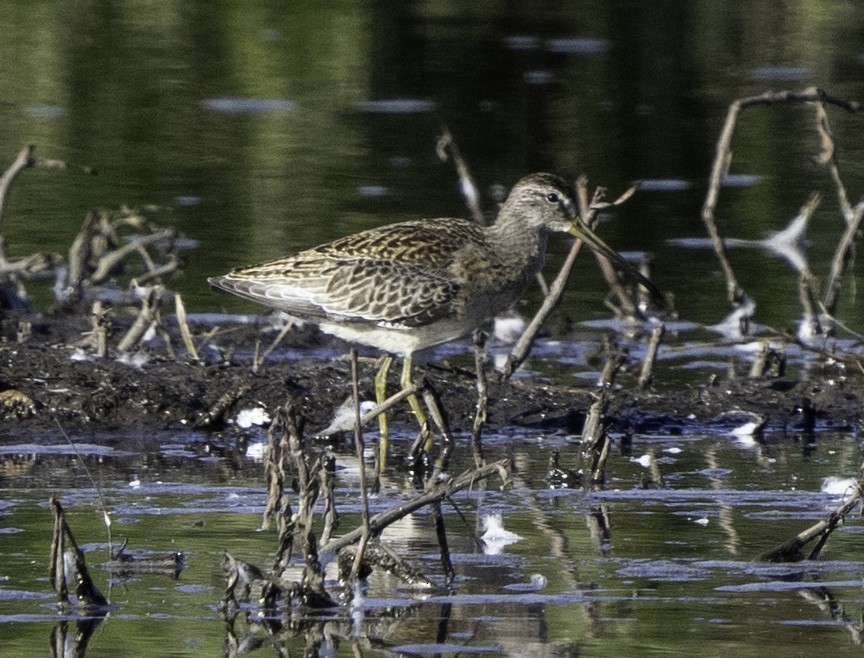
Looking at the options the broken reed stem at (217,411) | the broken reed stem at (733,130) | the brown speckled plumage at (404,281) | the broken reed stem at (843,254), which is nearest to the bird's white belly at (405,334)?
the brown speckled plumage at (404,281)

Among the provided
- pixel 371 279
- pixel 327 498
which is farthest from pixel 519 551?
pixel 371 279

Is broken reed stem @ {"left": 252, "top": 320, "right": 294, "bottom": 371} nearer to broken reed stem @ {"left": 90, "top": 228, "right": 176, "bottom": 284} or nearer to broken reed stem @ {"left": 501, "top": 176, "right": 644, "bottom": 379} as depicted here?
broken reed stem @ {"left": 90, "top": 228, "right": 176, "bottom": 284}

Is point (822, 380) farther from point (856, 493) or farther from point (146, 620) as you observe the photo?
point (146, 620)

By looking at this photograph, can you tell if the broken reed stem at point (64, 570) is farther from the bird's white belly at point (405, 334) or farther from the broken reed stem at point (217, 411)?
the bird's white belly at point (405, 334)

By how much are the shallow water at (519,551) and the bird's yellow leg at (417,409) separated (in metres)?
0.18

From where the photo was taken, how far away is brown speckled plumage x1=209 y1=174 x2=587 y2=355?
8.75m

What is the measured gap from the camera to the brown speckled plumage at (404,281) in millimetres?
8750

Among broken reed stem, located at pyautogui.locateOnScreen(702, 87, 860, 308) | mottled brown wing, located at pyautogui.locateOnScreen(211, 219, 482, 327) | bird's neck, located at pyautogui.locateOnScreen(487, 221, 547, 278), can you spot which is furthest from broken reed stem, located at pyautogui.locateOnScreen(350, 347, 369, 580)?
broken reed stem, located at pyautogui.locateOnScreen(702, 87, 860, 308)

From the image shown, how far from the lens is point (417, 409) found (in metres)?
8.45

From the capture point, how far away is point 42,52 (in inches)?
822

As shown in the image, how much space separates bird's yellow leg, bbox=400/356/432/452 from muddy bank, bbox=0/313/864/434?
0.22m

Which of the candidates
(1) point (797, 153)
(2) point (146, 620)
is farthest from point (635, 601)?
(1) point (797, 153)

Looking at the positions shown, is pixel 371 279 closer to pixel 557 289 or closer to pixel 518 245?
pixel 518 245

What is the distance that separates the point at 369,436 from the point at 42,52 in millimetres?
13157
